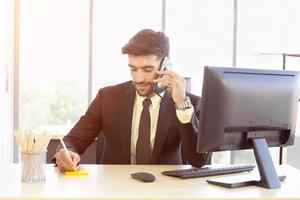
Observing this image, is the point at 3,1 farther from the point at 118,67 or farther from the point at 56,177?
the point at 56,177

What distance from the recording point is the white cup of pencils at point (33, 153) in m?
1.57

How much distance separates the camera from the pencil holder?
1592 millimetres

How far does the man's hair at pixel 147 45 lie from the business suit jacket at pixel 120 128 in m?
0.21

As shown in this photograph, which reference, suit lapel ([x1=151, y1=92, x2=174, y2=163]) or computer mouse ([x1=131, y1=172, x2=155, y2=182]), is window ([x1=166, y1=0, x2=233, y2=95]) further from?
computer mouse ([x1=131, y1=172, x2=155, y2=182])

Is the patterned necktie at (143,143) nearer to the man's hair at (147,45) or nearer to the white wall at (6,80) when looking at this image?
the man's hair at (147,45)

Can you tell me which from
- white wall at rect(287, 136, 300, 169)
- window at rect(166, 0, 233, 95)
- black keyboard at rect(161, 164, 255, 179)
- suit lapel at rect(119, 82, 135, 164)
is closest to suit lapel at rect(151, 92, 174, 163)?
suit lapel at rect(119, 82, 135, 164)

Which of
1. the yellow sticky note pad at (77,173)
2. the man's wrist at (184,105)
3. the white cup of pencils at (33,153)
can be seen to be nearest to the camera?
the white cup of pencils at (33,153)

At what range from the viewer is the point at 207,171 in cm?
184

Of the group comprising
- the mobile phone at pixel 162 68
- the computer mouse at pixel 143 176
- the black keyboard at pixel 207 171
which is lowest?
the black keyboard at pixel 207 171

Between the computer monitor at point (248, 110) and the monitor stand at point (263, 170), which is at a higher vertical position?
the computer monitor at point (248, 110)

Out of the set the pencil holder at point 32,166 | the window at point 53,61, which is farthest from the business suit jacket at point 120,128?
the window at point 53,61

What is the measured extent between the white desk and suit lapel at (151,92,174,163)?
313 mm

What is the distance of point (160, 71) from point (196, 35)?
10.5 feet

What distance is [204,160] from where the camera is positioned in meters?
1.98
